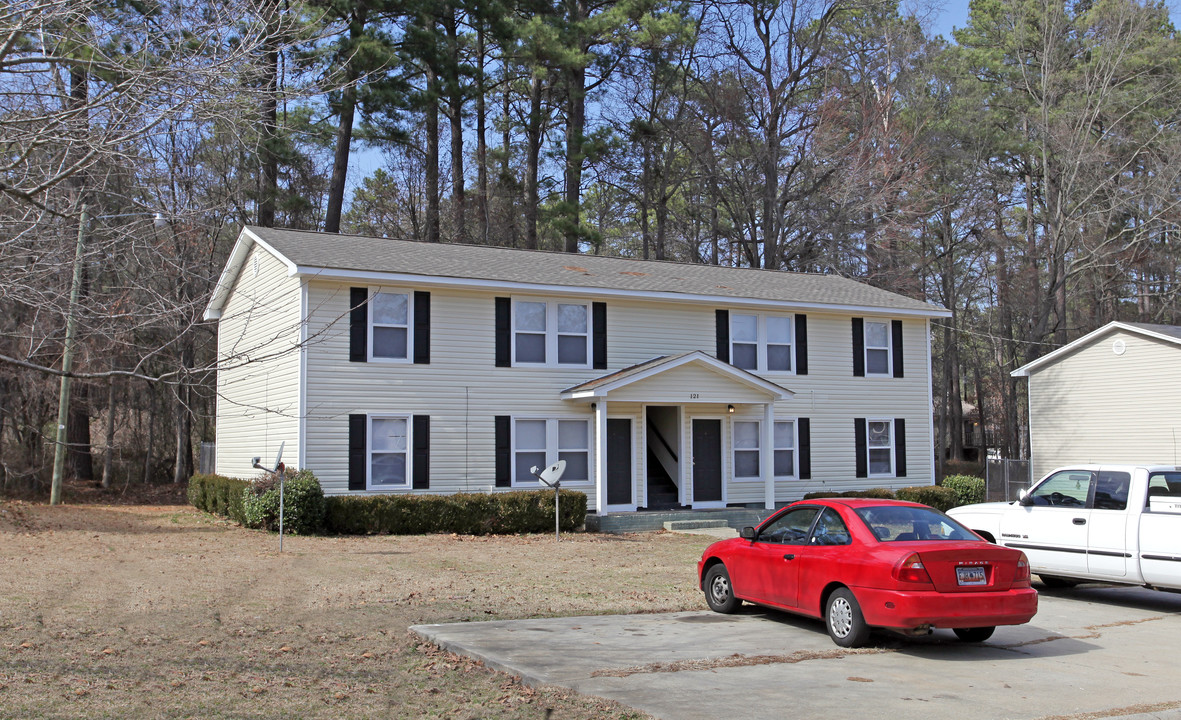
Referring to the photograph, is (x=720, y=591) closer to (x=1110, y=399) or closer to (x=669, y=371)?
(x=669, y=371)

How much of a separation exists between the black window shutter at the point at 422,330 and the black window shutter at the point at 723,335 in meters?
7.63

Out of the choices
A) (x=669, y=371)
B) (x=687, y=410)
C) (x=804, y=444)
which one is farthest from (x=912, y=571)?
(x=804, y=444)

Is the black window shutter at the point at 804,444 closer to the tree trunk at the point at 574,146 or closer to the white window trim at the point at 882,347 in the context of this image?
the white window trim at the point at 882,347

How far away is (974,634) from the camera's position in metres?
9.64

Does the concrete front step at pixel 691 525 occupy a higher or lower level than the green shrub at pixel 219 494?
lower

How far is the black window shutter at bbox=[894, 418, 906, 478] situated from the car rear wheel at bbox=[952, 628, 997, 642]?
17873mm

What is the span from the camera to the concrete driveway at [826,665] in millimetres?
7070

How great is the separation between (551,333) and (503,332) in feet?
3.93

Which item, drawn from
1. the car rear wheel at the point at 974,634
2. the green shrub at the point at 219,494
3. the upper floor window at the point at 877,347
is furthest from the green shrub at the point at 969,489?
the green shrub at the point at 219,494

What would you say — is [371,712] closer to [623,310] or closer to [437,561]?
[437,561]

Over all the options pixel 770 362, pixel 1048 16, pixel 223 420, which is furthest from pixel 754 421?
pixel 1048 16

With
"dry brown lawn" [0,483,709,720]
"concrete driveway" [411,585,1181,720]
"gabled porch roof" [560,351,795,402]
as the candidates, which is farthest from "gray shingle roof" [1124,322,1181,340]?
"concrete driveway" [411,585,1181,720]

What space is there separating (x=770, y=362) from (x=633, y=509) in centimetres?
563

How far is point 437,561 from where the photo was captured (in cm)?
1566
